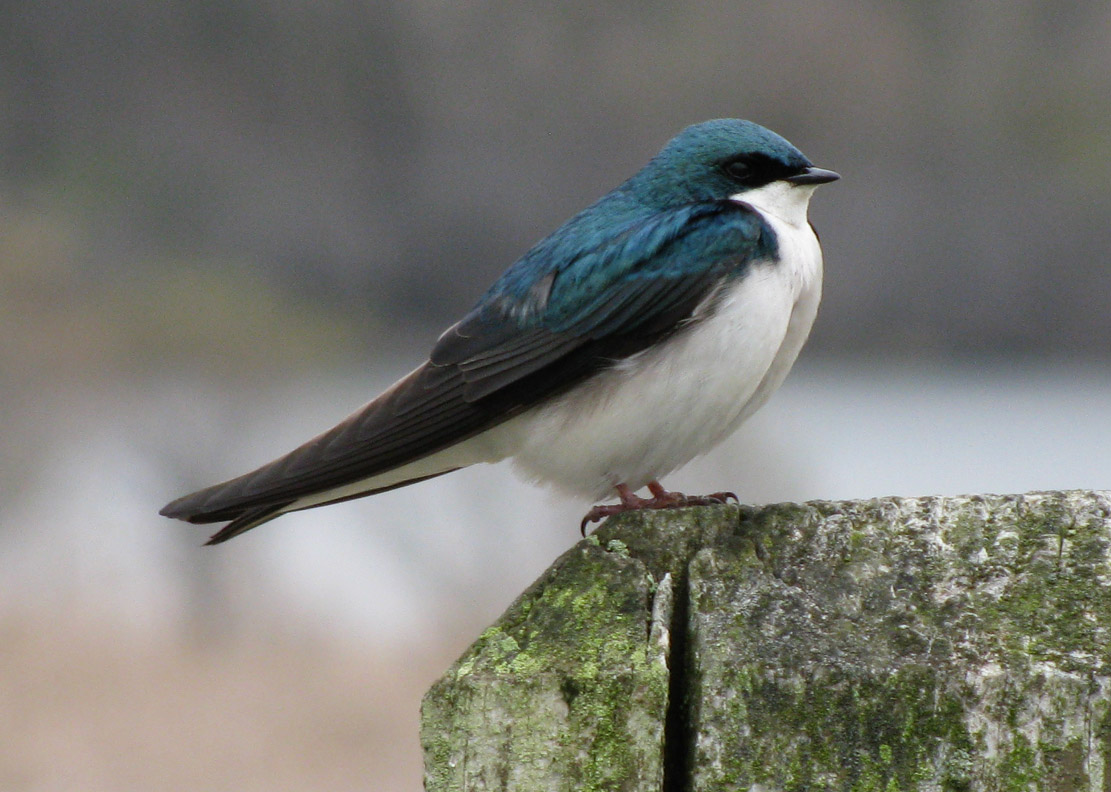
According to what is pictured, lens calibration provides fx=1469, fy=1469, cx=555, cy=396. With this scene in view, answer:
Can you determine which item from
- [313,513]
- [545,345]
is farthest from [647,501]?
[313,513]

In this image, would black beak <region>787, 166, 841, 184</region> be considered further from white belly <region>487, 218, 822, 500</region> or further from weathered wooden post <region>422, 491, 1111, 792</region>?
weathered wooden post <region>422, 491, 1111, 792</region>

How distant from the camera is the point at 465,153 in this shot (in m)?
11.6

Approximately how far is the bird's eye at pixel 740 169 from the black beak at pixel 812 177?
8cm

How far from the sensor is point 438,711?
1.30 metres

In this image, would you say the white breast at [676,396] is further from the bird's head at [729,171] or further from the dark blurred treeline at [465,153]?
the dark blurred treeline at [465,153]

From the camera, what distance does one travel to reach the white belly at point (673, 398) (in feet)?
7.73

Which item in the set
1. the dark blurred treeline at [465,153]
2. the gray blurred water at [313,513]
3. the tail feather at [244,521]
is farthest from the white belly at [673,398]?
the dark blurred treeline at [465,153]

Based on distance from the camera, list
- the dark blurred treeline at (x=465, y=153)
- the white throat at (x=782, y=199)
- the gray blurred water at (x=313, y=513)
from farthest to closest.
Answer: the dark blurred treeline at (x=465, y=153) < the gray blurred water at (x=313, y=513) < the white throat at (x=782, y=199)

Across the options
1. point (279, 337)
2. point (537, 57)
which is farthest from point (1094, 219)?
point (279, 337)

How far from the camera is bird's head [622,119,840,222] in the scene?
2668 millimetres

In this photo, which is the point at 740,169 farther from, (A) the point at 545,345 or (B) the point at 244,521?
(B) the point at 244,521

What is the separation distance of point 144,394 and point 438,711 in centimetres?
740

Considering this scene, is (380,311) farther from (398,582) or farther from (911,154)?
(911,154)

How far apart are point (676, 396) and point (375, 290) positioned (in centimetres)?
820
